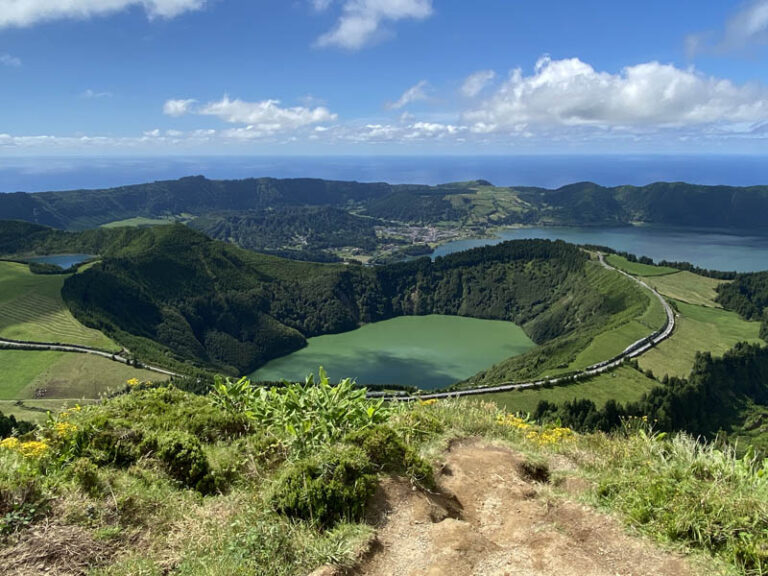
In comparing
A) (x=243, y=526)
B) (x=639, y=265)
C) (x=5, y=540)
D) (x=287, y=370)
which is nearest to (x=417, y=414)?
(x=243, y=526)

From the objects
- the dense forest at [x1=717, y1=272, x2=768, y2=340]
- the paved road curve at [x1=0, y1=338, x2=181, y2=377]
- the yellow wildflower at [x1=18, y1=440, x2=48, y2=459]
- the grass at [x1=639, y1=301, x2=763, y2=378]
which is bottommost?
the paved road curve at [x1=0, y1=338, x2=181, y2=377]

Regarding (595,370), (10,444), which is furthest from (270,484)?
(595,370)

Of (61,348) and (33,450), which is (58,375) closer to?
(61,348)

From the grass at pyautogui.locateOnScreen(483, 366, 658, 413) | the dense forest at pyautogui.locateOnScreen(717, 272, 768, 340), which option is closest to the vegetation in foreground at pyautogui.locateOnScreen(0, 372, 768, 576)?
the grass at pyautogui.locateOnScreen(483, 366, 658, 413)

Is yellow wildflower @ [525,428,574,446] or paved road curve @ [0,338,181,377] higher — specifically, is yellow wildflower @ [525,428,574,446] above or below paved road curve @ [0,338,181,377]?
above

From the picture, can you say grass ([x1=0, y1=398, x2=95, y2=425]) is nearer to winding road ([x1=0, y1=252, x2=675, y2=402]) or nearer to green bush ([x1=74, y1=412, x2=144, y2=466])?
winding road ([x1=0, y1=252, x2=675, y2=402])

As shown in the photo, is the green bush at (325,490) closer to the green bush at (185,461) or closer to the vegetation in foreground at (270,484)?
the vegetation in foreground at (270,484)

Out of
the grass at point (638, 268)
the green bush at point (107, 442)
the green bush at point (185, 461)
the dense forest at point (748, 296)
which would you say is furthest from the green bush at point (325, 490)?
the grass at point (638, 268)
